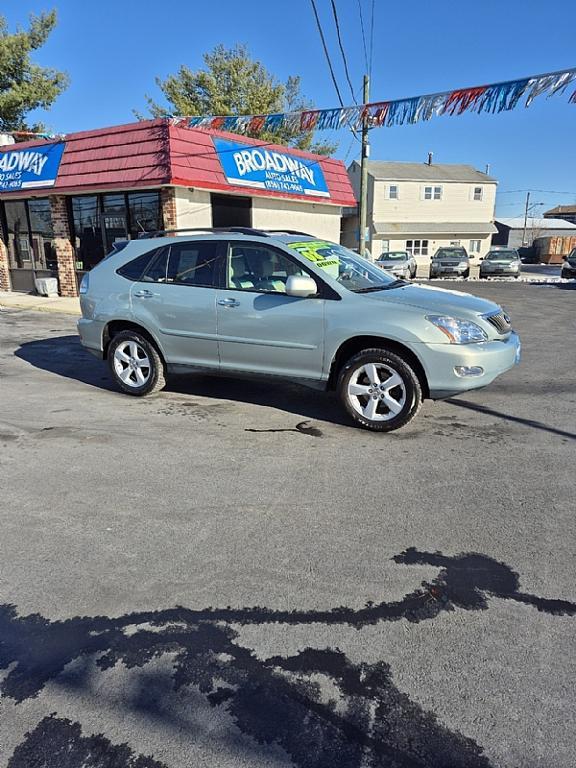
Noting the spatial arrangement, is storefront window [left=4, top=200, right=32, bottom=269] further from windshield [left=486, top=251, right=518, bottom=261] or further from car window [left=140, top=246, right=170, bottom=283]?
windshield [left=486, top=251, right=518, bottom=261]

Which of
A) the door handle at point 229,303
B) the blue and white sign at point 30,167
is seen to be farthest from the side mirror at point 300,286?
the blue and white sign at point 30,167

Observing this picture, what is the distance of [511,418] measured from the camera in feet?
17.3

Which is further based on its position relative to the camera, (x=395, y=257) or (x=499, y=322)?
(x=395, y=257)

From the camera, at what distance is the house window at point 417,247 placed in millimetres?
41750

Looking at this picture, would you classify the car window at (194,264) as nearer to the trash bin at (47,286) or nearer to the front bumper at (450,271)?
the trash bin at (47,286)

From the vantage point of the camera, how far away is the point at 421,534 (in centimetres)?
320

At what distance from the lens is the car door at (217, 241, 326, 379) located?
4.94 meters

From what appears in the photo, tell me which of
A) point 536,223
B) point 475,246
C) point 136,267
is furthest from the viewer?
point 536,223

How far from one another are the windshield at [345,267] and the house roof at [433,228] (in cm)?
3641

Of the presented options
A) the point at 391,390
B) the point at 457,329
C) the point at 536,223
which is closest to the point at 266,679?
the point at 391,390

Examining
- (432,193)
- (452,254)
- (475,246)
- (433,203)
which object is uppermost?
(432,193)

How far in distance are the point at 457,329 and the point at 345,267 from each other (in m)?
1.41

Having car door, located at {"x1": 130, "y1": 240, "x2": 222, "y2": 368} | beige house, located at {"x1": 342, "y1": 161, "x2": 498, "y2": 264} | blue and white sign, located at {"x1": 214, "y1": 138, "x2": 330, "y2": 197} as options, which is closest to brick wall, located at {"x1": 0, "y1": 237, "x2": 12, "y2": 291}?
blue and white sign, located at {"x1": 214, "y1": 138, "x2": 330, "y2": 197}

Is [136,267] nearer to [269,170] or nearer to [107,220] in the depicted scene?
[107,220]
